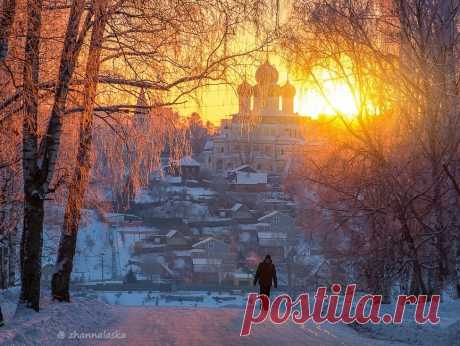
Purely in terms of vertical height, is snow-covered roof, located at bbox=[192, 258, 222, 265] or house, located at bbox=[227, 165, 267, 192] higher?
house, located at bbox=[227, 165, 267, 192]

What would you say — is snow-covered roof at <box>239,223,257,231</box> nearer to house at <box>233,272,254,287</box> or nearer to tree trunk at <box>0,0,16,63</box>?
house at <box>233,272,254,287</box>

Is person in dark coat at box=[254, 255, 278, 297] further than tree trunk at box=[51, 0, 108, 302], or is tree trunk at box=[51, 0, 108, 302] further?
person in dark coat at box=[254, 255, 278, 297]

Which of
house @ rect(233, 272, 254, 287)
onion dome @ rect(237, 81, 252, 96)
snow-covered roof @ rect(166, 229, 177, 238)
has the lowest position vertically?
house @ rect(233, 272, 254, 287)

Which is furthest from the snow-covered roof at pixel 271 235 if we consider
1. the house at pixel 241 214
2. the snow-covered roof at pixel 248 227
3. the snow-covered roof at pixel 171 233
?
the house at pixel 241 214

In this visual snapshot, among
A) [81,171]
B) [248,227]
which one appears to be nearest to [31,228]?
[81,171]

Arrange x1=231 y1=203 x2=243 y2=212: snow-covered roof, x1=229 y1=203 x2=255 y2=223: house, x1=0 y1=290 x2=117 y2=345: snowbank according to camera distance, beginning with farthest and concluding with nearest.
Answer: x1=231 y1=203 x2=243 y2=212: snow-covered roof, x1=229 y1=203 x2=255 y2=223: house, x1=0 y1=290 x2=117 y2=345: snowbank

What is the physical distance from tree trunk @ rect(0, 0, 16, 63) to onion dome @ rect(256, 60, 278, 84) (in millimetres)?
4411

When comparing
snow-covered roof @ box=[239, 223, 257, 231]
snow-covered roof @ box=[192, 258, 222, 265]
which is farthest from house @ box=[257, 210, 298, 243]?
snow-covered roof @ box=[192, 258, 222, 265]

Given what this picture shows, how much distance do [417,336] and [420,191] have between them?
363 centimetres

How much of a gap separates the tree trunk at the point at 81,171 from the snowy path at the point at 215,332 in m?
1.48

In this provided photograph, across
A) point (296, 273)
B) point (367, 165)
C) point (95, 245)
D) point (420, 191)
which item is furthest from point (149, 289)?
point (420, 191)

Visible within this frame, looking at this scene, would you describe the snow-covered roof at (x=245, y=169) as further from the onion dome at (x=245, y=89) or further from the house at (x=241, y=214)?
the onion dome at (x=245, y=89)

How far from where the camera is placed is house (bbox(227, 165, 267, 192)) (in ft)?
247

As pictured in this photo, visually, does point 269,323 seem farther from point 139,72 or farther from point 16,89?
point 16,89
